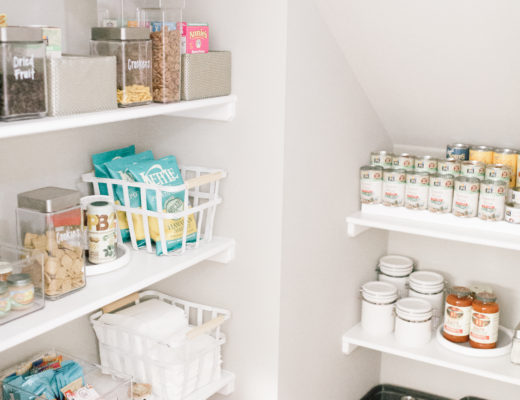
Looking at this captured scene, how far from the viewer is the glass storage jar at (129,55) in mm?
1425

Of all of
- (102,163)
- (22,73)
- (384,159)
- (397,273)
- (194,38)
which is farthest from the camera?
(397,273)

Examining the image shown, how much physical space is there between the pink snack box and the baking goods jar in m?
1.03

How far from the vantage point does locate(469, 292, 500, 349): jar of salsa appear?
1.93 meters

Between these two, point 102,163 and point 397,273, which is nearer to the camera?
point 102,163

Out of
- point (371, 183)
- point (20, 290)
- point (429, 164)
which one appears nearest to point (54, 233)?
point (20, 290)

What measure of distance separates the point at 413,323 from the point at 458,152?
1.81ft

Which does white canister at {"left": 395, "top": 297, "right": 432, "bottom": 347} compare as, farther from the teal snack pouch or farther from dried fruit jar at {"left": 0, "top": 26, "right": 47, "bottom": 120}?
dried fruit jar at {"left": 0, "top": 26, "right": 47, "bottom": 120}

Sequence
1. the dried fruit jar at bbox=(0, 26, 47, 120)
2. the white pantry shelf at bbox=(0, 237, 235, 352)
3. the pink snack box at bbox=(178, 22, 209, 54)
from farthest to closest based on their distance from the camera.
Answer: the pink snack box at bbox=(178, 22, 209, 54), the white pantry shelf at bbox=(0, 237, 235, 352), the dried fruit jar at bbox=(0, 26, 47, 120)

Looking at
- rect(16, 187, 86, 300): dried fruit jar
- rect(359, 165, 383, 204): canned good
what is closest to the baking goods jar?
rect(359, 165, 383, 204): canned good

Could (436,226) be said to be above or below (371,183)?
below

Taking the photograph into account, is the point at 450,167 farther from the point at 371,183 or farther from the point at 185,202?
the point at 185,202

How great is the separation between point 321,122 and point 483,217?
0.55 meters

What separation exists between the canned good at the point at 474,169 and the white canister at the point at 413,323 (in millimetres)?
440

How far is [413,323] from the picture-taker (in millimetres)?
2031
